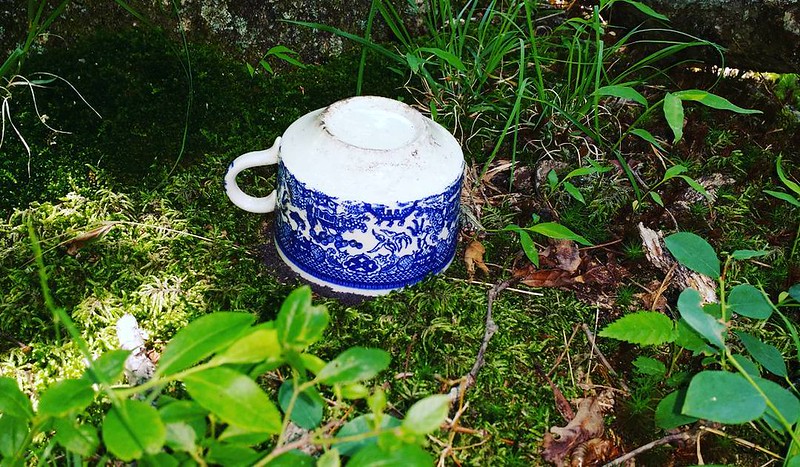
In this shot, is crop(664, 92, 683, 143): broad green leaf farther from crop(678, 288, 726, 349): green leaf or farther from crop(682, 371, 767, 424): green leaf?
crop(682, 371, 767, 424): green leaf

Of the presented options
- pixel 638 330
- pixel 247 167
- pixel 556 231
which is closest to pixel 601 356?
pixel 638 330

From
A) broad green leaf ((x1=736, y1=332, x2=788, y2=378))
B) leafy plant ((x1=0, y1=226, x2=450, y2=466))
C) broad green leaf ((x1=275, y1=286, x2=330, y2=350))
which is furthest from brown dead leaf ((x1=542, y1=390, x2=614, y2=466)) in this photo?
broad green leaf ((x1=275, y1=286, x2=330, y2=350))

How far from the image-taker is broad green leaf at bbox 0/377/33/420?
1132 mm

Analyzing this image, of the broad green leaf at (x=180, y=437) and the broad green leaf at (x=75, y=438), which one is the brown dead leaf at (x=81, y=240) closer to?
the broad green leaf at (x=75, y=438)

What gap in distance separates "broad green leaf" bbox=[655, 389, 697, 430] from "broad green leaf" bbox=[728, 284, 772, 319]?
0.24 m

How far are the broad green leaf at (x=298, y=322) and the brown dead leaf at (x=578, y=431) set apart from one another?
878mm

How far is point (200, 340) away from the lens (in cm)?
104

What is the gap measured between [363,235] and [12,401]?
0.92 metres

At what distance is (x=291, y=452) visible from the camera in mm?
1150

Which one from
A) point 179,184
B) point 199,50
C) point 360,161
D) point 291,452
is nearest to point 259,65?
point 199,50

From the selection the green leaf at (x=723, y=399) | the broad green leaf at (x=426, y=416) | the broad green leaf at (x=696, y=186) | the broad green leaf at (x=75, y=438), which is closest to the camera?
the broad green leaf at (x=426, y=416)

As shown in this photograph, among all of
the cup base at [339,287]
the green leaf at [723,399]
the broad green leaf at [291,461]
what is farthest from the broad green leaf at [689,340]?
the broad green leaf at [291,461]

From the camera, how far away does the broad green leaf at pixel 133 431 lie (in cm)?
96

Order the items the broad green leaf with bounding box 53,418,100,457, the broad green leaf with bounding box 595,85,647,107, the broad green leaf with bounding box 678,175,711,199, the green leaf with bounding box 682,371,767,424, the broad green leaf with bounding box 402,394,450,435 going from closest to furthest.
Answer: the broad green leaf with bounding box 402,394,450,435
the broad green leaf with bounding box 53,418,100,457
the green leaf with bounding box 682,371,767,424
the broad green leaf with bounding box 595,85,647,107
the broad green leaf with bounding box 678,175,711,199
